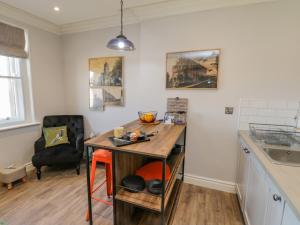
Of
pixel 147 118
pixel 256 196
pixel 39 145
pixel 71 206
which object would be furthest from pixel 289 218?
pixel 39 145

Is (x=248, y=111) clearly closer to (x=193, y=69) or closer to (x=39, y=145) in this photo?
(x=193, y=69)

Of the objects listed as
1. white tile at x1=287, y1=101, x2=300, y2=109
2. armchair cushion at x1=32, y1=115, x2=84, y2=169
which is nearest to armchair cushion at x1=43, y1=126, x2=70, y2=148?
armchair cushion at x1=32, y1=115, x2=84, y2=169

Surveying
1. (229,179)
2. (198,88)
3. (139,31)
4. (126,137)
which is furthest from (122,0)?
(229,179)

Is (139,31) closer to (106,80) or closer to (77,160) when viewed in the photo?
(106,80)

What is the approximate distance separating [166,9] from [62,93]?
8.33 ft

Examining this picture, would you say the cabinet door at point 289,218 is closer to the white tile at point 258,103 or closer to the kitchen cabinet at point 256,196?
the kitchen cabinet at point 256,196

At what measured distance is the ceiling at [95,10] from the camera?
2.21 meters

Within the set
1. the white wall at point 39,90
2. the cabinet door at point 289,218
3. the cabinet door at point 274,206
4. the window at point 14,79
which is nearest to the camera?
the cabinet door at point 289,218

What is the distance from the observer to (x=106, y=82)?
3.05 meters

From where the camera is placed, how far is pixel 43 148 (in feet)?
9.09

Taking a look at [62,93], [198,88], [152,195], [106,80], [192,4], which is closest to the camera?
[152,195]

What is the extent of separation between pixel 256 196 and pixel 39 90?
3459mm

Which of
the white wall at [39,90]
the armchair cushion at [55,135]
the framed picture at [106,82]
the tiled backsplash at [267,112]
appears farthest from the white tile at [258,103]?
the white wall at [39,90]

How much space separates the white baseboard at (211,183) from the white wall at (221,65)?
2.6 inches
